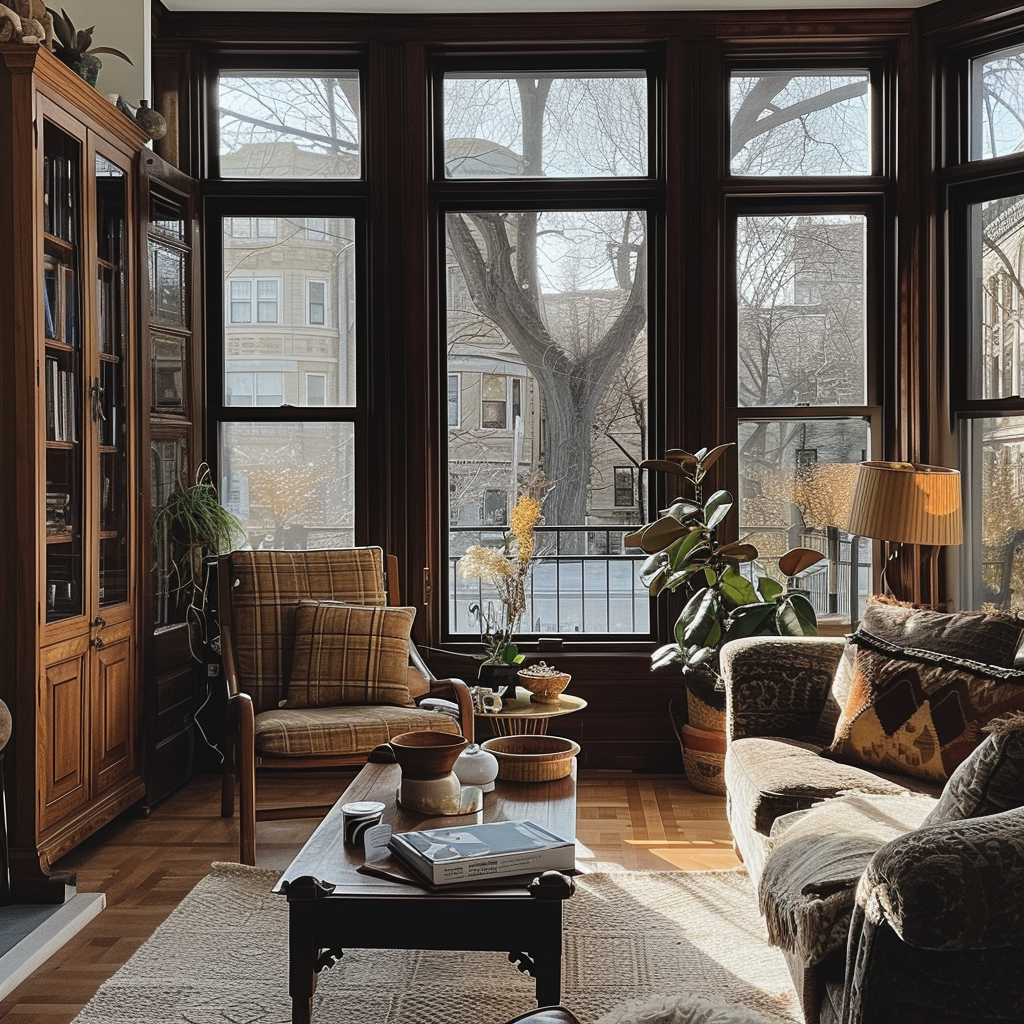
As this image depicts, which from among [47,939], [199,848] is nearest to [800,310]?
[199,848]

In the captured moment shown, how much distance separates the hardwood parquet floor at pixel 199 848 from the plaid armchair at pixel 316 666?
20 centimetres

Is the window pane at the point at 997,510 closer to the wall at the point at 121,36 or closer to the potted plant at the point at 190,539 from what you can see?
the potted plant at the point at 190,539

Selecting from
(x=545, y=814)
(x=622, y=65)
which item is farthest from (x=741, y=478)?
(x=545, y=814)

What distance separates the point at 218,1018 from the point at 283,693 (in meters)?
1.61

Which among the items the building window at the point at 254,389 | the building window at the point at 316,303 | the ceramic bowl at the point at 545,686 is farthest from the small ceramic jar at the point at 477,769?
the building window at the point at 316,303

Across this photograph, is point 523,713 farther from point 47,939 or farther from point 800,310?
point 800,310

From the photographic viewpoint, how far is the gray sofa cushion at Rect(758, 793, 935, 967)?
190 centimetres

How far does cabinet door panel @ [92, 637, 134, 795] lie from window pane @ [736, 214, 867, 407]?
8.93ft

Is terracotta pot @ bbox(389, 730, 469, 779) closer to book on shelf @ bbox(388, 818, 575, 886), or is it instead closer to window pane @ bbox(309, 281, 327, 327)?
book on shelf @ bbox(388, 818, 575, 886)

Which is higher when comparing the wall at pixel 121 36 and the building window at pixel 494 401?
the wall at pixel 121 36

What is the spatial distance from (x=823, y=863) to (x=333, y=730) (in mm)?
1835

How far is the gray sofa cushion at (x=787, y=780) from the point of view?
2.70 metres

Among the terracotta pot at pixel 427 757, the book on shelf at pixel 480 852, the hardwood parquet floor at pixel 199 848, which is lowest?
the hardwood parquet floor at pixel 199 848

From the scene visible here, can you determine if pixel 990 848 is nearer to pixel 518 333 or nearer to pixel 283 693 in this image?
pixel 283 693
